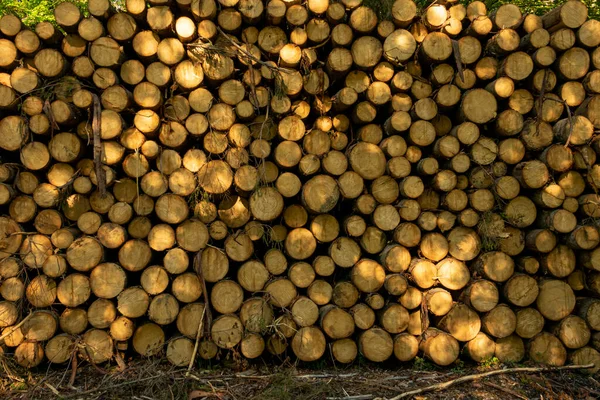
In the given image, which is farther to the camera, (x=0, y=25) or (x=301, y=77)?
(x=301, y=77)

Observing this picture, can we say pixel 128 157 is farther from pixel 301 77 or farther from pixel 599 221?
pixel 599 221

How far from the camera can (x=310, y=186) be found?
3.34m

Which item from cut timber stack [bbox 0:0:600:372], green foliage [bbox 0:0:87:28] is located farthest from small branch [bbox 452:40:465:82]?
green foliage [bbox 0:0:87:28]

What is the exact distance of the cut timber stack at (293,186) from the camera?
10.5 feet

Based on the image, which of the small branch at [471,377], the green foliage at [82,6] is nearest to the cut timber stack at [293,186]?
the small branch at [471,377]

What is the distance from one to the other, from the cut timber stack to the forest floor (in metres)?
0.13

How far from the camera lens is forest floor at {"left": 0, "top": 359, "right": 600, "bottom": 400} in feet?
9.47

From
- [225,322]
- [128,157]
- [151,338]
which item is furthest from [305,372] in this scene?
[128,157]

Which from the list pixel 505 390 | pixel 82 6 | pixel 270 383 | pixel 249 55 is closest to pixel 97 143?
pixel 249 55

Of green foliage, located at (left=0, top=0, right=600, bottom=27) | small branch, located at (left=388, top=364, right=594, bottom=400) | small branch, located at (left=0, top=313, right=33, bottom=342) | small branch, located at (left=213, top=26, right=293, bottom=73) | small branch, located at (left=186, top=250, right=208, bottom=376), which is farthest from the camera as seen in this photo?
green foliage, located at (left=0, top=0, right=600, bottom=27)

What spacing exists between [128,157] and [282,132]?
118 centimetres

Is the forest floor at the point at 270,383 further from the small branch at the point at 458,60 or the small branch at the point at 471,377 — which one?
the small branch at the point at 458,60

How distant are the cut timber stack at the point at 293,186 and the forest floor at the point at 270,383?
131 mm

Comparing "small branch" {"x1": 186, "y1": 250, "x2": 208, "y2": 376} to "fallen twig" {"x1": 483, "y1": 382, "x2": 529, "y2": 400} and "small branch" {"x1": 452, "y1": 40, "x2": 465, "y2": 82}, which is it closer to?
"fallen twig" {"x1": 483, "y1": 382, "x2": 529, "y2": 400}
